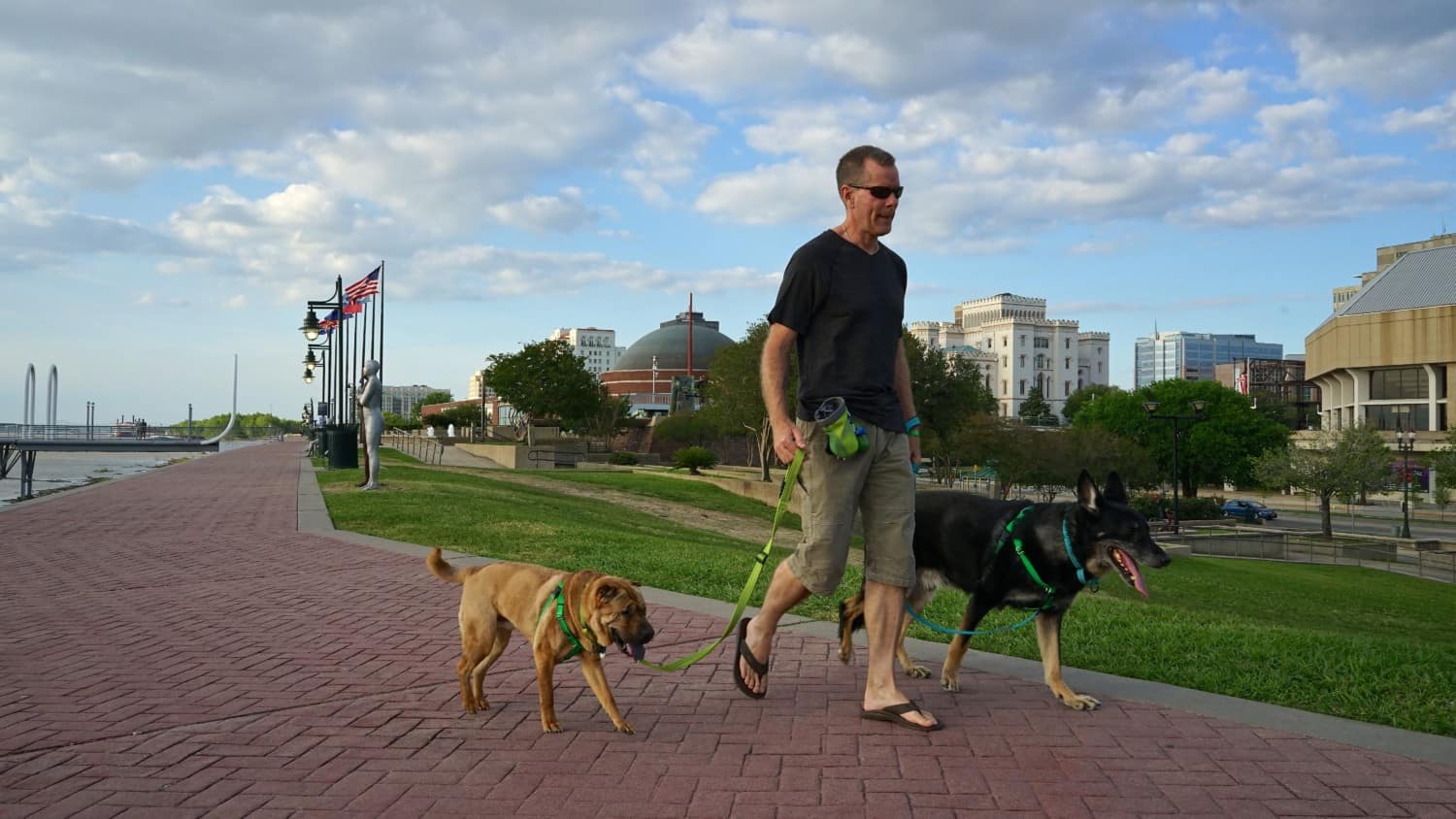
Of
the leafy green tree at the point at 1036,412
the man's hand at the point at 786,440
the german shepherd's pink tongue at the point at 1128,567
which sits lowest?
the german shepherd's pink tongue at the point at 1128,567

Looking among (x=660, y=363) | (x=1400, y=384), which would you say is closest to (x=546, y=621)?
(x=1400, y=384)

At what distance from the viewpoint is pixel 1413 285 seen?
81.9 m

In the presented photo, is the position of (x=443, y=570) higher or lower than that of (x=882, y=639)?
higher

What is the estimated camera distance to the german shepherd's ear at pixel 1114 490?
A: 4.52 meters

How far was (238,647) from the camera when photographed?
6.07 metres

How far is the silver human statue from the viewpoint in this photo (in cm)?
1836

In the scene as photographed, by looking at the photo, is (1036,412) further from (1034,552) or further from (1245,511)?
(1034,552)

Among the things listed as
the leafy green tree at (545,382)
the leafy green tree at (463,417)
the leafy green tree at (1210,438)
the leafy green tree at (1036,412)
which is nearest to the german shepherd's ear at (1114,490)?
the leafy green tree at (545,382)

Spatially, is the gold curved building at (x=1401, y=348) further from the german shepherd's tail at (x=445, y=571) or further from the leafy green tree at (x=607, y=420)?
the german shepherd's tail at (x=445, y=571)

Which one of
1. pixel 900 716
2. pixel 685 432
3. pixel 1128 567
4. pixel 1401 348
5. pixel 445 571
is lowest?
pixel 900 716

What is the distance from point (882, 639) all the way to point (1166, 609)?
4017mm

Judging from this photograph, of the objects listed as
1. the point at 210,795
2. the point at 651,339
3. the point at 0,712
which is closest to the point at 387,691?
the point at 210,795

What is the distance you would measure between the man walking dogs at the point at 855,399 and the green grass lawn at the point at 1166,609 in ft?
5.67

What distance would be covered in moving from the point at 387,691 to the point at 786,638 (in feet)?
7.61
